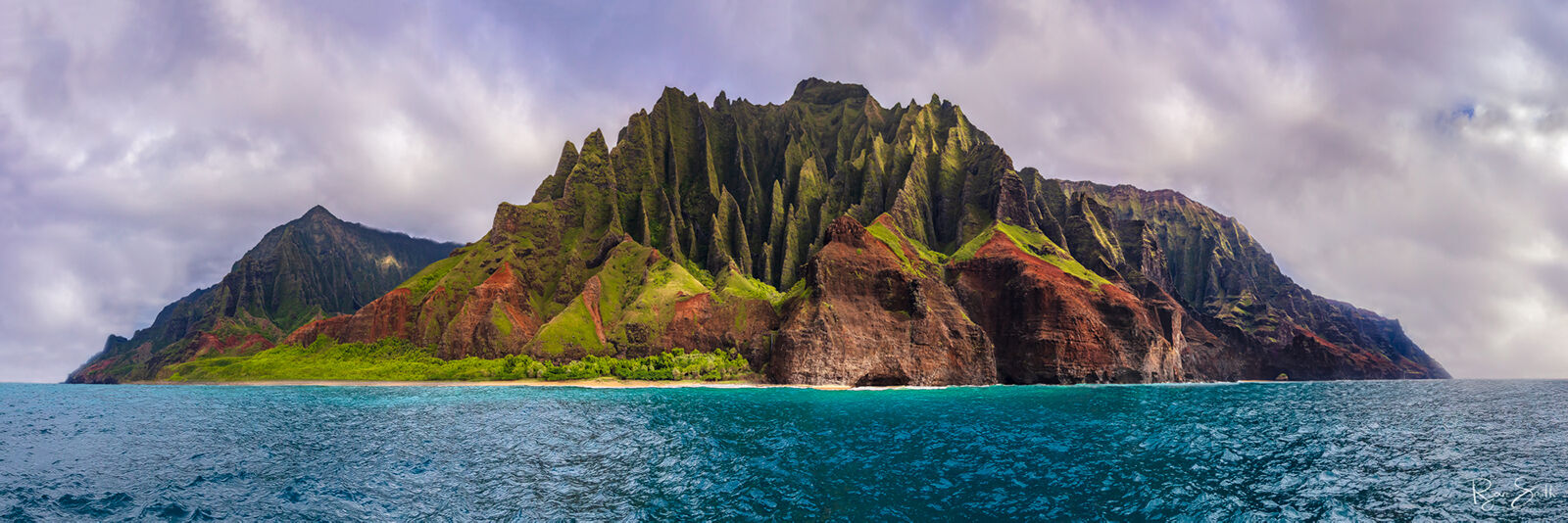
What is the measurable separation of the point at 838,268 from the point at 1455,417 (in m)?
91.6

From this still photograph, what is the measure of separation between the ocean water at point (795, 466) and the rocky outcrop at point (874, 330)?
197 ft

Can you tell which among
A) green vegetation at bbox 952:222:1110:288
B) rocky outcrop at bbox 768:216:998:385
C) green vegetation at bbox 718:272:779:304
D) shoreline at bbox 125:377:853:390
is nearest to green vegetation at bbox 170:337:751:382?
shoreline at bbox 125:377:853:390

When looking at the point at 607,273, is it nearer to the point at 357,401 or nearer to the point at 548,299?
the point at 548,299

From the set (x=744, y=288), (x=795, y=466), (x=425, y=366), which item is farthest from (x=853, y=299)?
(x=425, y=366)

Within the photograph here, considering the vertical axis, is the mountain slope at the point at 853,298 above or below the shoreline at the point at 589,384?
above

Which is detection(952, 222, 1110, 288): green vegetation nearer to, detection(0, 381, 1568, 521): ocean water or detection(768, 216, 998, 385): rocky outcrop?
detection(768, 216, 998, 385): rocky outcrop

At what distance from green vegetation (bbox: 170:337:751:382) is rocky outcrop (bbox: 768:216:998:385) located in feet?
59.2

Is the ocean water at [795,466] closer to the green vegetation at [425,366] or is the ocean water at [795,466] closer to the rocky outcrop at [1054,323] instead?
the rocky outcrop at [1054,323]

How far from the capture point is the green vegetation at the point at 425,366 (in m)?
125

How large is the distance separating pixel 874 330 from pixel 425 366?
109 meters

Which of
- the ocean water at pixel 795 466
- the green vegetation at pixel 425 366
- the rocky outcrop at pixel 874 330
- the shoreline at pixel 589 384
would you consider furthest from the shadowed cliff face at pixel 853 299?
the ocean water at pixel 795 466

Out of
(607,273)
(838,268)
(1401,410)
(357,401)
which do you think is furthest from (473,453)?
(607,273)

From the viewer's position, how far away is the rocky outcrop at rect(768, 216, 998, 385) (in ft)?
376

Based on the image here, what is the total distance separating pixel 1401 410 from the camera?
195ft
